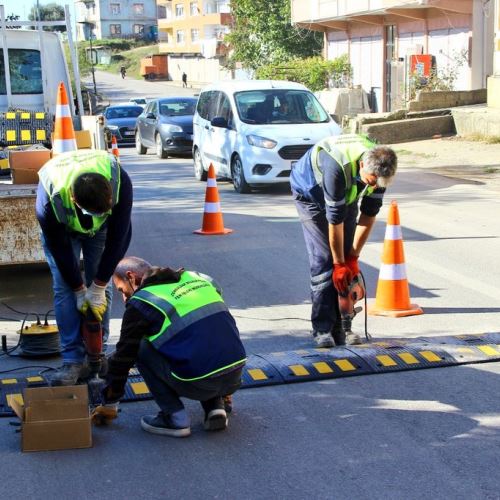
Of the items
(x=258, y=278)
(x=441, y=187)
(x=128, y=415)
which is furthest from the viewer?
(x=441, y=187)

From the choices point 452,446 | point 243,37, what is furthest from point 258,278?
point 243,37

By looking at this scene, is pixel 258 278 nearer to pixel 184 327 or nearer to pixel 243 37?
pixel 184 327

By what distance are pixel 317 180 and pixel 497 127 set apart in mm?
15829

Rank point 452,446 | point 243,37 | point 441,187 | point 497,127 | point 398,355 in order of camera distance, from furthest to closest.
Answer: point 243,37 < point 497,127 < point 441,187 < point 398,355 < point 452,446

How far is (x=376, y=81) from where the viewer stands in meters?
34.0

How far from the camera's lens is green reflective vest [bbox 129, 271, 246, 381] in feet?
16.6

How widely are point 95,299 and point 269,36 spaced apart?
131ft

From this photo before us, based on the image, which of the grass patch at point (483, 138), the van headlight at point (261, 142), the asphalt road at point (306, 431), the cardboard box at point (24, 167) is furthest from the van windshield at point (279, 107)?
the cardboard box at point (24, 167)

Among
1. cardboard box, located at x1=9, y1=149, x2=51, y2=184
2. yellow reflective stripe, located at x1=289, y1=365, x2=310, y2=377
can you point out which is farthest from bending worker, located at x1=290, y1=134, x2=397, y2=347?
cardboard box, located at x1=9, y1=149, x2=51, y2=184

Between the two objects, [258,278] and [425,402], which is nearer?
[425,402]

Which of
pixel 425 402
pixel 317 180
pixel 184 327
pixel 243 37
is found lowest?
pixel 425 402

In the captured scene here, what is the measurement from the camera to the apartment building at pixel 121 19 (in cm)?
12119

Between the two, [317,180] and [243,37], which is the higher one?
[243,37]

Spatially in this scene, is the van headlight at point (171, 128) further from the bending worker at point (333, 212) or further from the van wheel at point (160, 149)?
the bending worker at point (333, 212)
